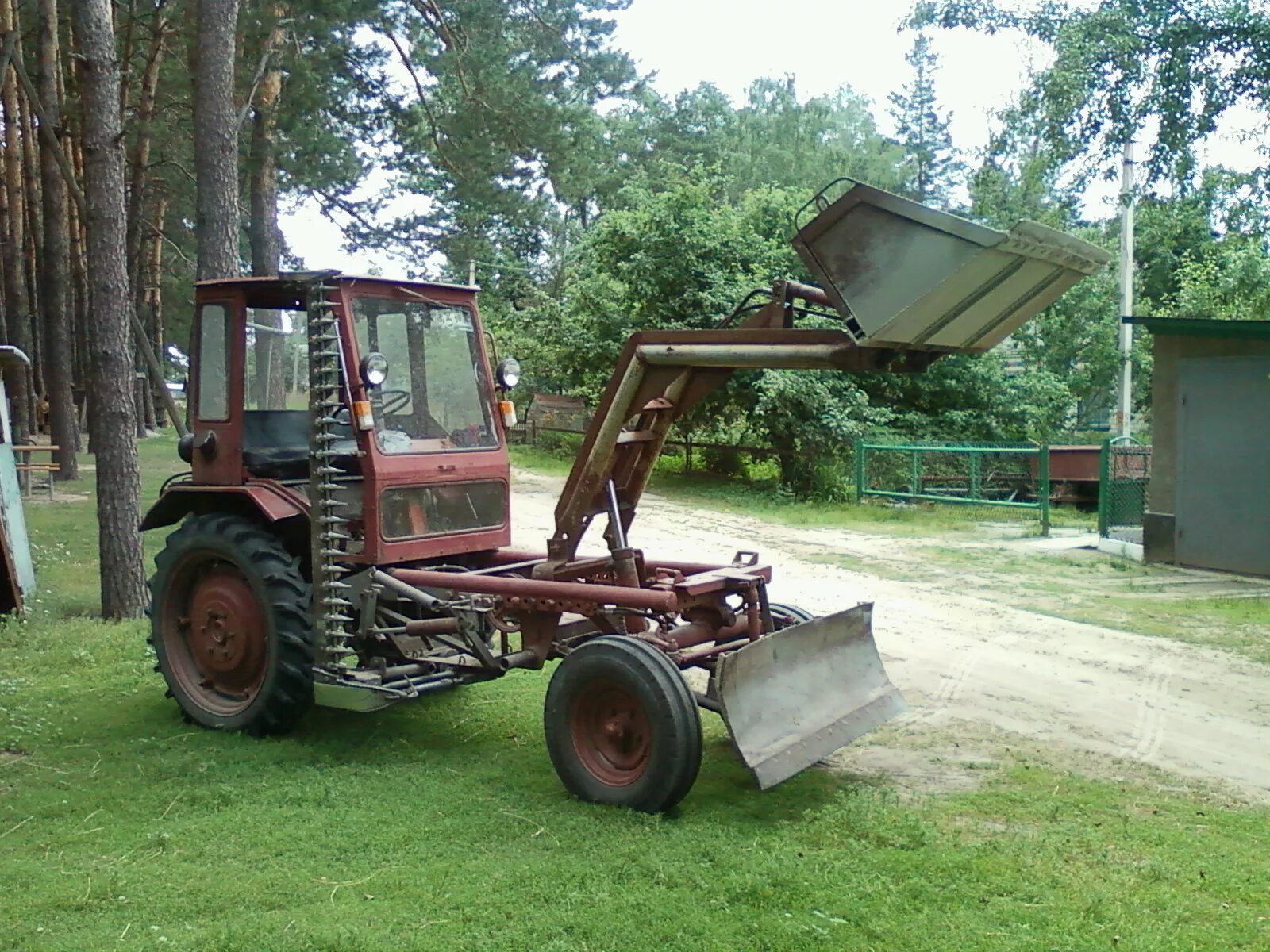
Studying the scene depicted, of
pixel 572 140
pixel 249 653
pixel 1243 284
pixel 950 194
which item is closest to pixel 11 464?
pixel 249 653

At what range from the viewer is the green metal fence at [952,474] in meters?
17.4

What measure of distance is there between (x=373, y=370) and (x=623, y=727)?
6.97 ft

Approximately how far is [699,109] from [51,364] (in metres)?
31.8

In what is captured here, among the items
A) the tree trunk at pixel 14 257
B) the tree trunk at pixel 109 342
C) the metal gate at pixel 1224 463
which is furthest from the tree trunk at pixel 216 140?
the tree trunk at pixel 14 257

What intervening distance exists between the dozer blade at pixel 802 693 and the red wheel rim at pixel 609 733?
460 mm

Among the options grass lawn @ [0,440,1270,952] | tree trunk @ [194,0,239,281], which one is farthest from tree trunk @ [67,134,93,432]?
grass lawn @ [0,440,1270,952]

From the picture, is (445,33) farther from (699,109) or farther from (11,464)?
(699,109)

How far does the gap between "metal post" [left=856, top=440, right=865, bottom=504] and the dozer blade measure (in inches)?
521

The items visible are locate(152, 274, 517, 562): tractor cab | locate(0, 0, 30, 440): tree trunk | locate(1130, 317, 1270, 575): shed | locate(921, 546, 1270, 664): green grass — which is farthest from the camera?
locate(0, 0, 30, 440): tree trunk

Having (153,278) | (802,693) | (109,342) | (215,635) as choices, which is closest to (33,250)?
(153,278)

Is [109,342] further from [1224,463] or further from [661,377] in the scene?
[1224,463]

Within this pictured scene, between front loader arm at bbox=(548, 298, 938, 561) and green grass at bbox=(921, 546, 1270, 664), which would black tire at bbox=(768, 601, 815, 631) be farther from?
green grass at bbox=(921, 546, 1270, 664)

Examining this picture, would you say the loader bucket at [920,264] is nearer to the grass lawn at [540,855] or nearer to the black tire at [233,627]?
the grass lawn at [540,855]

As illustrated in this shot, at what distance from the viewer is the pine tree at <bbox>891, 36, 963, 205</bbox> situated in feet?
161
